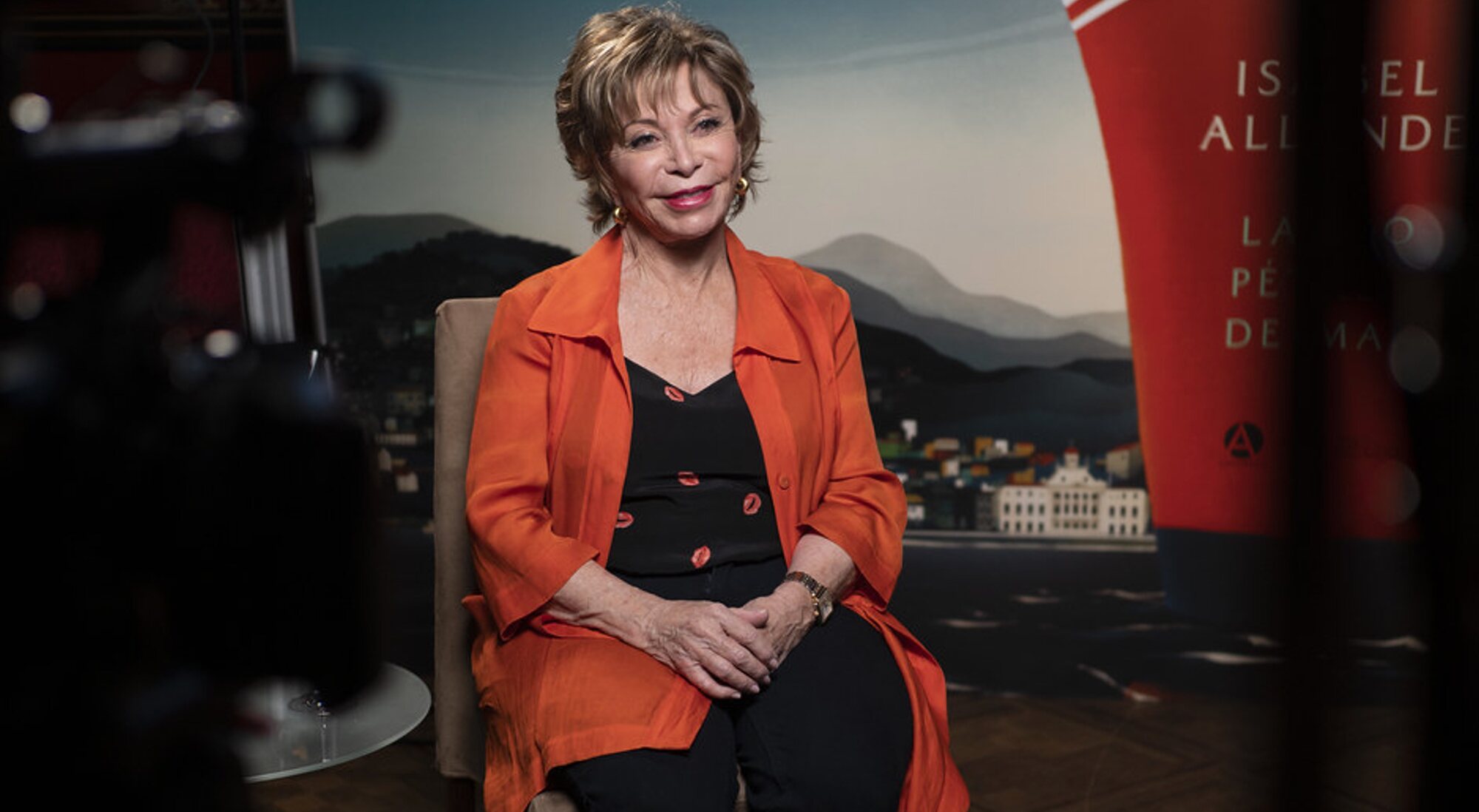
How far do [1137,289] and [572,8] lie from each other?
142 cm

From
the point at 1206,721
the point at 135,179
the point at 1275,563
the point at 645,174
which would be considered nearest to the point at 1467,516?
the point at 1275,563

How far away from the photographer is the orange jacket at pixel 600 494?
4.55 feet

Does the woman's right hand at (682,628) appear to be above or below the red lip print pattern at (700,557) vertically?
below

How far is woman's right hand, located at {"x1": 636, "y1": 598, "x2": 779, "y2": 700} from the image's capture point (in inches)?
54.9

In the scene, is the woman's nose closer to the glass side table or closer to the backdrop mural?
the glass side table

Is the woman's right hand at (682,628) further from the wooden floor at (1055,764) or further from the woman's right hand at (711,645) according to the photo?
the wooden floor at (1055,764)

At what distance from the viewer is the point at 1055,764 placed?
2494 mm

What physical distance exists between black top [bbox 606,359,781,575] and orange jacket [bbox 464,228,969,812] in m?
0.02

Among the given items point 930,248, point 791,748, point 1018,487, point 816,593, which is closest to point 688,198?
point 816,593

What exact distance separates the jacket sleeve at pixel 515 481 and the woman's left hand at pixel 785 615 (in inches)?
8.5

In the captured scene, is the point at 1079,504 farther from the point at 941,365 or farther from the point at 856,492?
the point at 856,492

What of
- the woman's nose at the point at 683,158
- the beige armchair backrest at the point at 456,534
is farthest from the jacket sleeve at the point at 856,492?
the beige armchair backrest at the point at 456,534

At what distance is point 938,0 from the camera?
2.80 metres

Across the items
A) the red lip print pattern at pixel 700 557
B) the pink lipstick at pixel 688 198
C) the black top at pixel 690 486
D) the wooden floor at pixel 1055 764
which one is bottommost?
the wooden floor at pixel 1055 764
